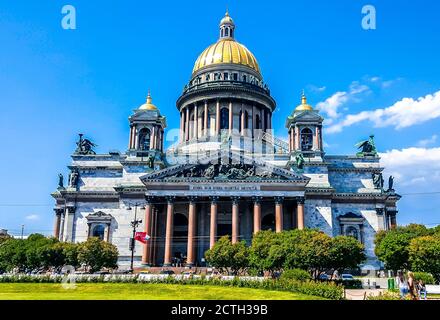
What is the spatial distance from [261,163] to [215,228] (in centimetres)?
1092

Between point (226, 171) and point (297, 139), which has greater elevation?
point (297, 139)

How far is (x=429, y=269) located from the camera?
37781 mm

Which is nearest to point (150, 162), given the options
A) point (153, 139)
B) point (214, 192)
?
point (153, 139)

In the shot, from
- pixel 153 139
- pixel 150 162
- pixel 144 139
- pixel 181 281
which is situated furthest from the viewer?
pixel 144 139

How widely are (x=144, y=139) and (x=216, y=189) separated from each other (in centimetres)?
1681

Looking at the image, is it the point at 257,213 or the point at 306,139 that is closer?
the point at 257,213

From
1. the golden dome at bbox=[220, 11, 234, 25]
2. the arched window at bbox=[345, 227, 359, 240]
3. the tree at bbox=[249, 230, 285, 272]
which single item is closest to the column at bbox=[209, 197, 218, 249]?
the tree at bbox=[249, 230, 285, 272]

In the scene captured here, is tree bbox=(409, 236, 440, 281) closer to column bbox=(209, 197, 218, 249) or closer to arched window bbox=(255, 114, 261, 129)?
column bbox=(209, 197, 218, 249)

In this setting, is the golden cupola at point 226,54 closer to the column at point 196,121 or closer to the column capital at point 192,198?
the column at point 196,121

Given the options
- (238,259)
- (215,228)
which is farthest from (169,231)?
(238,259)

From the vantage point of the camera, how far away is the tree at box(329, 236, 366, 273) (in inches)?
1555

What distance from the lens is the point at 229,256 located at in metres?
45.2

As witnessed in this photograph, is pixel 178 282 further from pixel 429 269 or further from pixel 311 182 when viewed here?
pixel 311 182

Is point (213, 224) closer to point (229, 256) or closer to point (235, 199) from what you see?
point (235, 199)
